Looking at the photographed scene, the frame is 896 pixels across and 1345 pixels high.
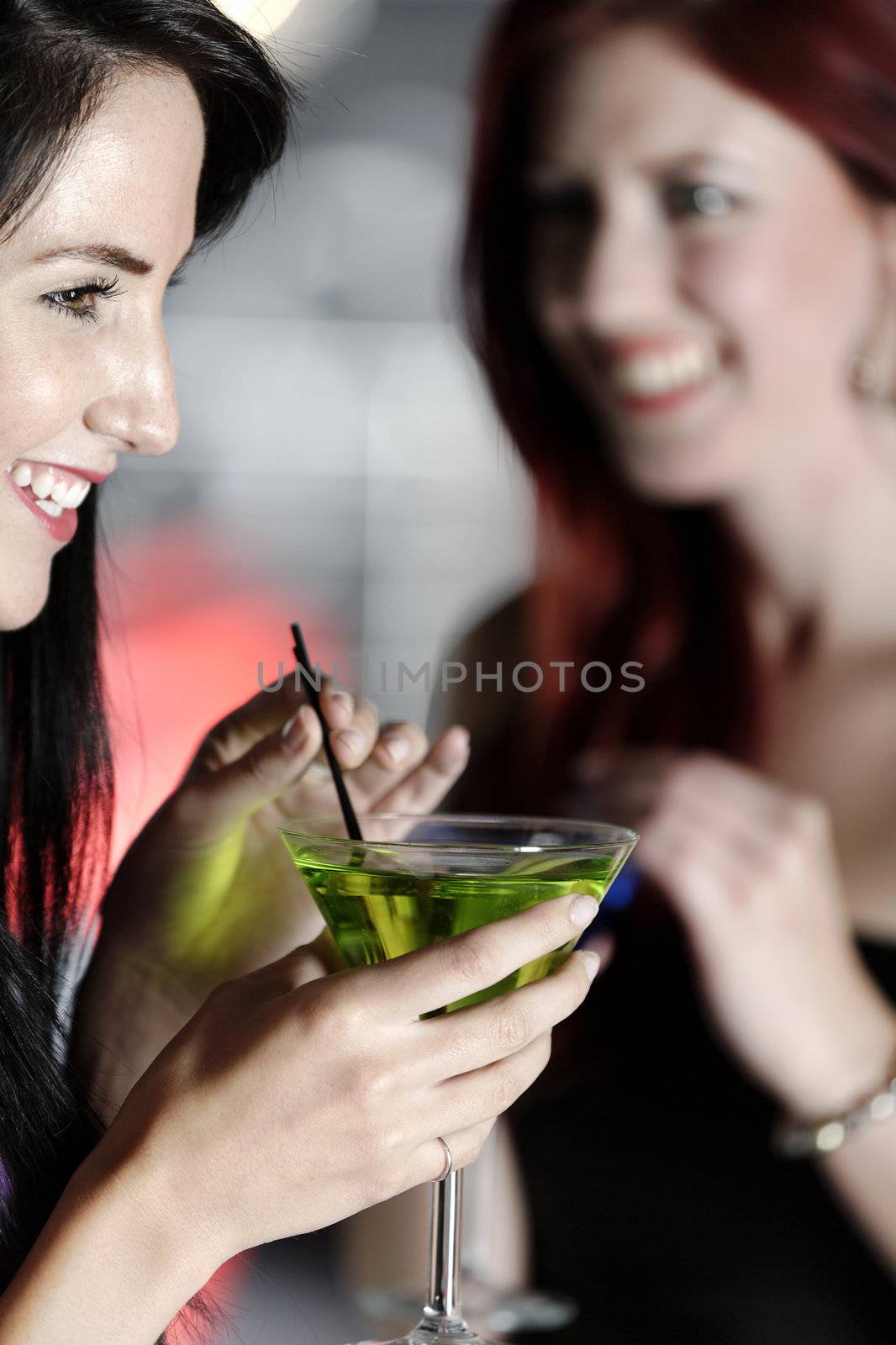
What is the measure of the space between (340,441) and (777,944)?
190 cm

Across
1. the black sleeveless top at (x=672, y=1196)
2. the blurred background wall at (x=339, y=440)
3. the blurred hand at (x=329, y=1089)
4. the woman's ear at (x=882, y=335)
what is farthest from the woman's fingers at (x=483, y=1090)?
the blurred background wall at (x=339, y=440)

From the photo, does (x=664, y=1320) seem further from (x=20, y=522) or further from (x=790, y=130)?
(x=790, y=130)

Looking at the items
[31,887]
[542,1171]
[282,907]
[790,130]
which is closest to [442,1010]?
[282,907]

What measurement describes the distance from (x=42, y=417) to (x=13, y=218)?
99 mm

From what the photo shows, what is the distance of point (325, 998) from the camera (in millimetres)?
513

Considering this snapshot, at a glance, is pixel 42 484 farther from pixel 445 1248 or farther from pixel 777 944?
pixel 777 944

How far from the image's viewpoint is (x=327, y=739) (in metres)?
0.71

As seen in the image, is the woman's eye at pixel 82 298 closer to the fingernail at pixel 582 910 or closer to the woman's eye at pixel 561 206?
the fingernail at pixel 582 910

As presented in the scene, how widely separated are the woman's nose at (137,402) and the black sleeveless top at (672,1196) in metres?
0.80

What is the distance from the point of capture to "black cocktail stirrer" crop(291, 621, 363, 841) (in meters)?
0.66

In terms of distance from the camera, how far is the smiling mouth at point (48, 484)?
27.8 inches

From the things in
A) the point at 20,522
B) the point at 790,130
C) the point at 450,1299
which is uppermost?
the point at 790,130

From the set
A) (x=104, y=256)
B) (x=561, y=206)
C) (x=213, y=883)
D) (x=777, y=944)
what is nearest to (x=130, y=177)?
(x=104, y=256)

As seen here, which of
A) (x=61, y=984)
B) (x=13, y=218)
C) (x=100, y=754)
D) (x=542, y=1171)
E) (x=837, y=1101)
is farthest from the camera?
(x=542, y=1171)
